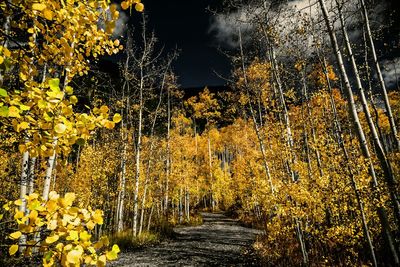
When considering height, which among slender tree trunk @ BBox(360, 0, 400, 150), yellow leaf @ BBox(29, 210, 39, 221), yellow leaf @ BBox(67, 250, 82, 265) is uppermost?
slender tree trunk @ BBox(360, 0, 400, 150)

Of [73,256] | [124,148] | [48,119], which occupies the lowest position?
[73,256]

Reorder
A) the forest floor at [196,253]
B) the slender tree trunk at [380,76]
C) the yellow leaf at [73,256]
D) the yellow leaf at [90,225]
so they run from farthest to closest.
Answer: the forest floor at [196,253]
the slender tree trunk at [380,76]
the yellow leaf at [90,225]
the yellow leaf at [73,256]

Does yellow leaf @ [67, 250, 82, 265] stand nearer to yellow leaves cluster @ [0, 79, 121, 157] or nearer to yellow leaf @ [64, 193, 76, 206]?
yellow leaf @ [64, 193, 76, 206]

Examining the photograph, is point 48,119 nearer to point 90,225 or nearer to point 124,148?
A: point 90,225

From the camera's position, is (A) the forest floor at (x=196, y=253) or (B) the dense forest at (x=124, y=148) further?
(A) the forest floor at (x=196, y=253)

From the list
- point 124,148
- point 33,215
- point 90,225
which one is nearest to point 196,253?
point 124,148

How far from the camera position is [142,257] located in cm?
1084

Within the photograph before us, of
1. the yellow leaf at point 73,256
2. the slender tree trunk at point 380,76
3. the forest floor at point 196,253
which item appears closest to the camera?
the yellow leaf at point 73,256

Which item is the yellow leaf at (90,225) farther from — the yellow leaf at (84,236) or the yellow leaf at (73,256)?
the yellow leaf at (73,256)

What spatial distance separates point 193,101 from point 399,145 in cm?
2945

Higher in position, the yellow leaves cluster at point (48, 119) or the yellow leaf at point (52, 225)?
the yellow leaves cluster at point (48, 119)

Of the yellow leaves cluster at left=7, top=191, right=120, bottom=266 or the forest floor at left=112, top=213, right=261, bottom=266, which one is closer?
the yellow leaves cluster at left=7, top=191, right=120, bottom=266

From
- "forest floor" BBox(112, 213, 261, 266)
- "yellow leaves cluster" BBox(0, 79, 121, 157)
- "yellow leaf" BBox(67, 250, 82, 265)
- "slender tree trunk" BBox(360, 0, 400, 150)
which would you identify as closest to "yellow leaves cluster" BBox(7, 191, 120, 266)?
"yellow leaf" BBox(67, 250, 82, 265)

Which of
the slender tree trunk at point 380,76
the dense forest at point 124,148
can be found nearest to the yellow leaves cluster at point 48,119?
the dense forest at point 124,148
